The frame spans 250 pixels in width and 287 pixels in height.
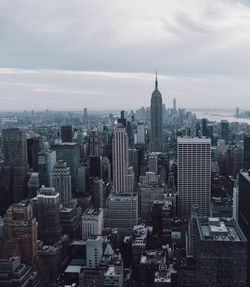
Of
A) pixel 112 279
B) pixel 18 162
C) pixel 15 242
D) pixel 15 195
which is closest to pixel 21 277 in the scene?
pixel 15 242

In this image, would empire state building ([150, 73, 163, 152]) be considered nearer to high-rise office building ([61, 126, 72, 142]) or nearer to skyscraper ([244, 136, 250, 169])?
high-rise office building ([61, 126, 72, 142])

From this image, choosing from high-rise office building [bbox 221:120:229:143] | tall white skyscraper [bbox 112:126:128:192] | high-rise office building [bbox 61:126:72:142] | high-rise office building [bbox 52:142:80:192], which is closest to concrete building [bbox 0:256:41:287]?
tall white skyscraper [bbox 112:126:128:192]

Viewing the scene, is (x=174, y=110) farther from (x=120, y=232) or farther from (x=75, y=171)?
(x=120, y=232)

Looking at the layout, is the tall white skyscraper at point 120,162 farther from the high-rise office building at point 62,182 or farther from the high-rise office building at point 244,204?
the high-rise office building at point 244,204

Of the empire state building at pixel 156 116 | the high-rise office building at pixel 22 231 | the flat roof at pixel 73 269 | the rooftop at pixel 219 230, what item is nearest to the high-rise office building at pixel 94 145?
the empire state building at pixel 156 116

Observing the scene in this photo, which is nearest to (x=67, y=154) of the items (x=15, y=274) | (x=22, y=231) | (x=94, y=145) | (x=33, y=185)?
(x=33, y=185)
